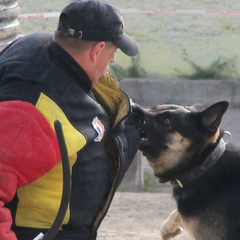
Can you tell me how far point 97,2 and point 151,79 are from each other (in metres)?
7.88

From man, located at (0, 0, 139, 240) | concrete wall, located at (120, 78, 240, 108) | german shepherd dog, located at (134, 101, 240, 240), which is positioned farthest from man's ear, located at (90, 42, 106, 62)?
concrete wall, located at (120, 78, 240, 108)

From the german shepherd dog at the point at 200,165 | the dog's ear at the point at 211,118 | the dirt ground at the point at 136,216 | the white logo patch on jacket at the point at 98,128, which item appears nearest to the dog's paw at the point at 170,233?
the german shepherd dog at the point at 200,165

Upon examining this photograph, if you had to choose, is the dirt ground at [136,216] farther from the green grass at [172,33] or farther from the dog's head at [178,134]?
the green grass at [172,33]

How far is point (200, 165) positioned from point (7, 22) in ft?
5.11

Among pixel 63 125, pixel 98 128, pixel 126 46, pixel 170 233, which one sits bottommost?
pixel 170 233

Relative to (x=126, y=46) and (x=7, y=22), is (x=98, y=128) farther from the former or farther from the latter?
(x=7, y=22)

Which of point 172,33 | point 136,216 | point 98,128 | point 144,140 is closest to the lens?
point 98,128

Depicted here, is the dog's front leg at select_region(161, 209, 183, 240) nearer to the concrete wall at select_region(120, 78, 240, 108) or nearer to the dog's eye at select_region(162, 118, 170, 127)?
the dog's eye at select_region(162, 118, 170, 127)

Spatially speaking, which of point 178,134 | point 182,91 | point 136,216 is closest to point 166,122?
point 178,134

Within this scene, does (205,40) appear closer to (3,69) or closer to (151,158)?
(151,158)

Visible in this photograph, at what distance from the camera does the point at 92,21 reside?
128 inches

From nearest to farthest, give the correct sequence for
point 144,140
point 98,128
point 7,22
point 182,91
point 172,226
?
point 98,128, point 144,140, point 172,226, point 7,22, point 182,91

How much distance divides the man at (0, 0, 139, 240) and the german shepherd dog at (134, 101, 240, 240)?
1.07 metres

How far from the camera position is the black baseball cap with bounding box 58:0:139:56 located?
10.6 ft
